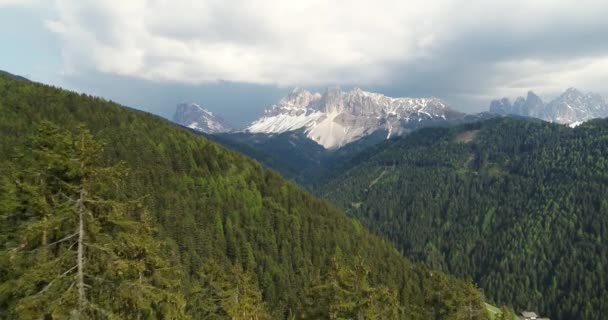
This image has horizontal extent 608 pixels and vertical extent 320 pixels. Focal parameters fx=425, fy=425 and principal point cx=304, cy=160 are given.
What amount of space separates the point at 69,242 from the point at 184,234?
11482cm

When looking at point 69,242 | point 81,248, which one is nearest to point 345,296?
point 69,242

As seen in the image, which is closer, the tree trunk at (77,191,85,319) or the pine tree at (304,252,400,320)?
the tree trunk at (77,191,85,319)

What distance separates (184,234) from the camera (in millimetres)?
126625

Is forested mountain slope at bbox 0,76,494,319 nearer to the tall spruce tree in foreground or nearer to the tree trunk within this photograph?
the tall spruce tree in foreground

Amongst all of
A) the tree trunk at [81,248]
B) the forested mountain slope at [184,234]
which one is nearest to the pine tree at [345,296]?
the forested mountain slope at [184,234]

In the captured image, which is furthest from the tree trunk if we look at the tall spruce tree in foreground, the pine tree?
the pine tree

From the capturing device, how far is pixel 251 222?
15562 cm

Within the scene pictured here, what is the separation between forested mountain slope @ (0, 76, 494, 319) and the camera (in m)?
16.1

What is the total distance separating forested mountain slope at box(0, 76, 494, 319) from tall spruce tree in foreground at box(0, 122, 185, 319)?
0.07 m

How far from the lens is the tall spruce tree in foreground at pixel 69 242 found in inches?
594

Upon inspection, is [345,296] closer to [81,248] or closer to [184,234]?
[81,248]

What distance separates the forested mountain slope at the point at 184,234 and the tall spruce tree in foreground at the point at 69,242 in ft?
0.22

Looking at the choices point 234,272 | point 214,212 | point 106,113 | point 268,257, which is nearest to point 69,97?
point 106,113

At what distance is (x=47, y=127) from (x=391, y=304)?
153ft
